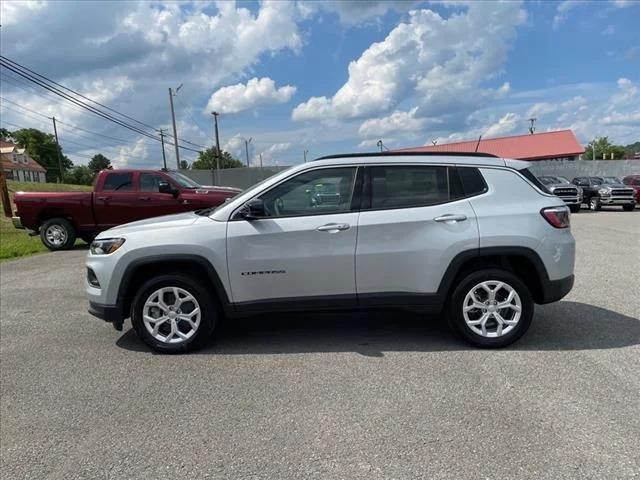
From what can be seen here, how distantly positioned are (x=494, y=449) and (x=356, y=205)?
235 cm

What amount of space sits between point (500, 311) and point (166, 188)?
28.4 ft

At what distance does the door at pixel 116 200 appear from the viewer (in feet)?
38.5

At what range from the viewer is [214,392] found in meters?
3.80

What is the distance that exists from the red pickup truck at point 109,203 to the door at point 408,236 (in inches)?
301

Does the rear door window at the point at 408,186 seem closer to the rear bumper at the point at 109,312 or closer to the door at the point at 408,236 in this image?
the door at the point at 408,236

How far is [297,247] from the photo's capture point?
4418 mm

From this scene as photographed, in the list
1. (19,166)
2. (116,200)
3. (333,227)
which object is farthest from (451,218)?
(19,166)

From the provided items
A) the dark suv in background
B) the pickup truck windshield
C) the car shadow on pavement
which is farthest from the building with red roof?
the car shadow on pavement

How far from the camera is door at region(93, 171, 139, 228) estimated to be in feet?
38.5

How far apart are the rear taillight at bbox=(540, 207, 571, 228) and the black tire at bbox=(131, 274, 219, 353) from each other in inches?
125

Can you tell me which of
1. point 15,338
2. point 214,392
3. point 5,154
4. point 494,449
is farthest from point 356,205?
point 5,154

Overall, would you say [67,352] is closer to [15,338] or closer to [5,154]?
[15,338]

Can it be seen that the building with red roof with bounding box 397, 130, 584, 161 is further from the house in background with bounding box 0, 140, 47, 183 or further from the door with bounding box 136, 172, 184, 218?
the house in background with bounding box 0, 140, 47, 183

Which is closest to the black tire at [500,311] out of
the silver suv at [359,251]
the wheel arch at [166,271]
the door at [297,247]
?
the silver suv at [359,251]
